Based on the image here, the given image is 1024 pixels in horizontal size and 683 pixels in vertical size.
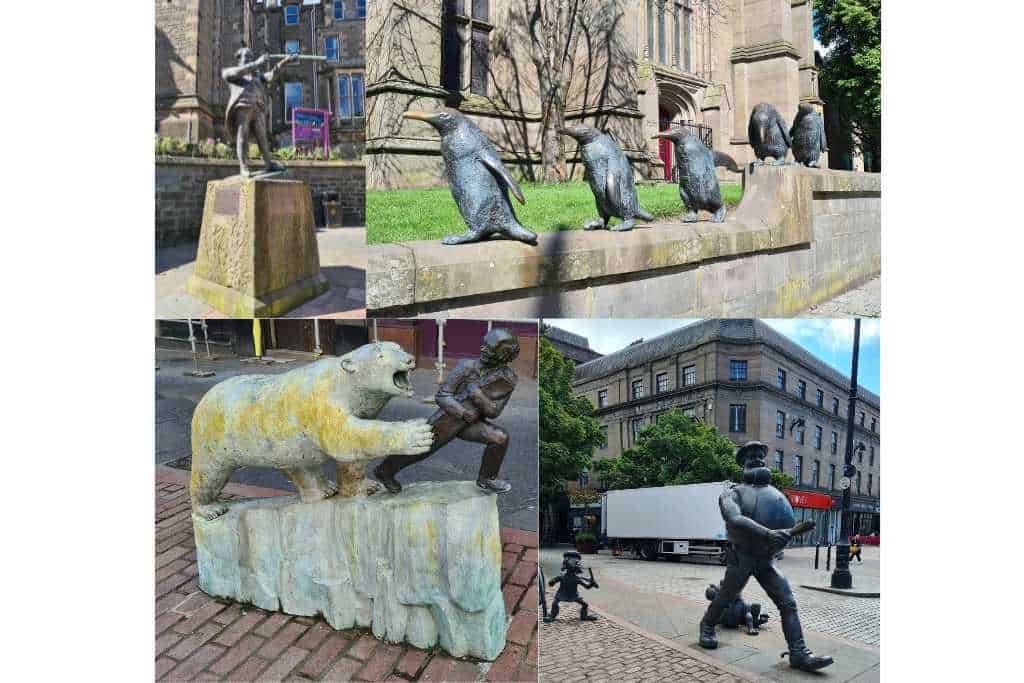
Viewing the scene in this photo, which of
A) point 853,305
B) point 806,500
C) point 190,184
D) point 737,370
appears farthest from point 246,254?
point 853,305

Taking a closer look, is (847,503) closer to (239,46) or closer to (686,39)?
(239,46)

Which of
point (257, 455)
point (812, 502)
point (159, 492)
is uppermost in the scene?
point (257, 455)

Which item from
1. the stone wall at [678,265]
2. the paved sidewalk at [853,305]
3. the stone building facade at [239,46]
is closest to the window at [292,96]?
the stone building facade at [239,46]

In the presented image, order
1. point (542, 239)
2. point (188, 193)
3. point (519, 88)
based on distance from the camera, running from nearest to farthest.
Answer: point (542, 239) → point (188, 193) → point (519, 88)

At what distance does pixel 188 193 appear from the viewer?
4.86m

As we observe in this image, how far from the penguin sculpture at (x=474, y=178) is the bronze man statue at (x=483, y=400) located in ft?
3.49

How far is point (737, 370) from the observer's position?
149 inches

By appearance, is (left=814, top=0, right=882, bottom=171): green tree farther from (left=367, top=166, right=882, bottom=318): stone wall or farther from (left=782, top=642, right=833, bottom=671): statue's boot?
(left=782, top=642, right=833, bottom=671): statue's boot

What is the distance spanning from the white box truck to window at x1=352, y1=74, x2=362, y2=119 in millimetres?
3526

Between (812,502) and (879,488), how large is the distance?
548mm

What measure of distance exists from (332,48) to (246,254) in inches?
62.9

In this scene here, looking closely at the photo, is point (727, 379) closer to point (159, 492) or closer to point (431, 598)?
point (431, 598)

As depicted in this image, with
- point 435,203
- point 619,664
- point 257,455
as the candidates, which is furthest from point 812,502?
point 435,203

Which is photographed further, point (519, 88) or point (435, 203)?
point (519, 88)
